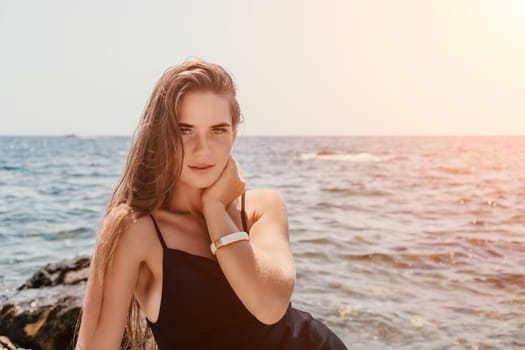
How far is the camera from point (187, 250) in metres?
2.59

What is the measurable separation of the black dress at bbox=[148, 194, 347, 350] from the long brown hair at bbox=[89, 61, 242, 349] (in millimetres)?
151

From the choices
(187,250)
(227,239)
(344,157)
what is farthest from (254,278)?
(344,157)

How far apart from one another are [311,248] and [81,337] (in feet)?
28.6

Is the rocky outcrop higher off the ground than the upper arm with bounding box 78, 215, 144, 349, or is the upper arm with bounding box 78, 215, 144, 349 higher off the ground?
the upper arm with bounding box 78, 215, 144, 349

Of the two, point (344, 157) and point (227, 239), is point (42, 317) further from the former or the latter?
point (344, 157)

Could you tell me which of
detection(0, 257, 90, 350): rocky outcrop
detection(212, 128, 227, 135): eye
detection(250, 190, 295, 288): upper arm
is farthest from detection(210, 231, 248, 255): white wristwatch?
detection(0, 257, 90, 350): rocky outcrop

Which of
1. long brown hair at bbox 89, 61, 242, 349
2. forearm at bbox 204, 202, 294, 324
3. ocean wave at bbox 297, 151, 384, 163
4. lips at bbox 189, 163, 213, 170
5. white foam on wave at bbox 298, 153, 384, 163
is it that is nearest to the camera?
forearm at bbox 204, 202, 294, 324

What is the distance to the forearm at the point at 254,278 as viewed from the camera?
2426 mm

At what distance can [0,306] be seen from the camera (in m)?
6.17

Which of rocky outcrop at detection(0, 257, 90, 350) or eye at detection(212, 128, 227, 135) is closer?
eye at detection(212, 128, 227, 135)

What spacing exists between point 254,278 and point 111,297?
62cm

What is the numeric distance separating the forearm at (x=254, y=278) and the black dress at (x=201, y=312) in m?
0.10

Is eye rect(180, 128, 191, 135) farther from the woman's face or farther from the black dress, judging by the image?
the black dress

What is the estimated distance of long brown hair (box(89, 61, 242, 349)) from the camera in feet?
8.34
